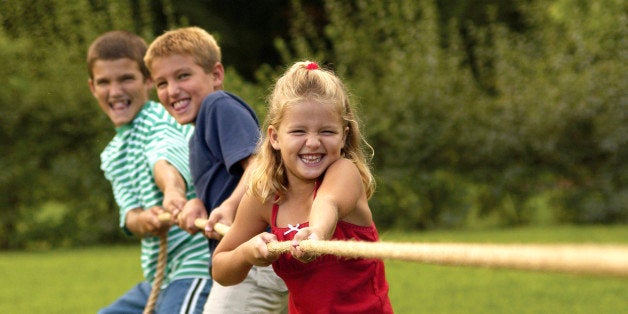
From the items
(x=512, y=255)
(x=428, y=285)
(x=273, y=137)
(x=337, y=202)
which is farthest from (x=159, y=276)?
(x=428, y=285)

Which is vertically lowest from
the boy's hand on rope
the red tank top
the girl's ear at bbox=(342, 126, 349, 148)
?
the red tank top

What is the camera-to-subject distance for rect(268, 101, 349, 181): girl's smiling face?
2.91 m

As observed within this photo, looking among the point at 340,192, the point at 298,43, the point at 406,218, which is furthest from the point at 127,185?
the point at 298,43

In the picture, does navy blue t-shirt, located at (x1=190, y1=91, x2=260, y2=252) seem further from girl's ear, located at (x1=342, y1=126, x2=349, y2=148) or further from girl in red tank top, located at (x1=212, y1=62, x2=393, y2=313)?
girl's ear, located at (x1=342, y1=126, x2=349, y2=148)

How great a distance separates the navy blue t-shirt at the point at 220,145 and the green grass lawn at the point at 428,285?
117 inches

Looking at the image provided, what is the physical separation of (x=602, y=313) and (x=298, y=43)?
331 inches

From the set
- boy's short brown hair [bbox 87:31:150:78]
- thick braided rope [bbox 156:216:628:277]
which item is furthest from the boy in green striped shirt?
thick braided rope [bbox 156:216:628:277]

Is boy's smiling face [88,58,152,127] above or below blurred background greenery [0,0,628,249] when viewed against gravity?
above

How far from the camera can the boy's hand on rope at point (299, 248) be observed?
96.7 inches

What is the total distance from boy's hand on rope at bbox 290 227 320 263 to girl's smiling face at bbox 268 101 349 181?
15.3 inches

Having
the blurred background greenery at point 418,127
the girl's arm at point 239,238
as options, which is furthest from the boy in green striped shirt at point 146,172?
the blurred background greenery at point 418,127

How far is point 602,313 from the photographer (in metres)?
6.91

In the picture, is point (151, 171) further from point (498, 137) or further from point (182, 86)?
point (498, 137)

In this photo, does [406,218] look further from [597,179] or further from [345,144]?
[345,144]
